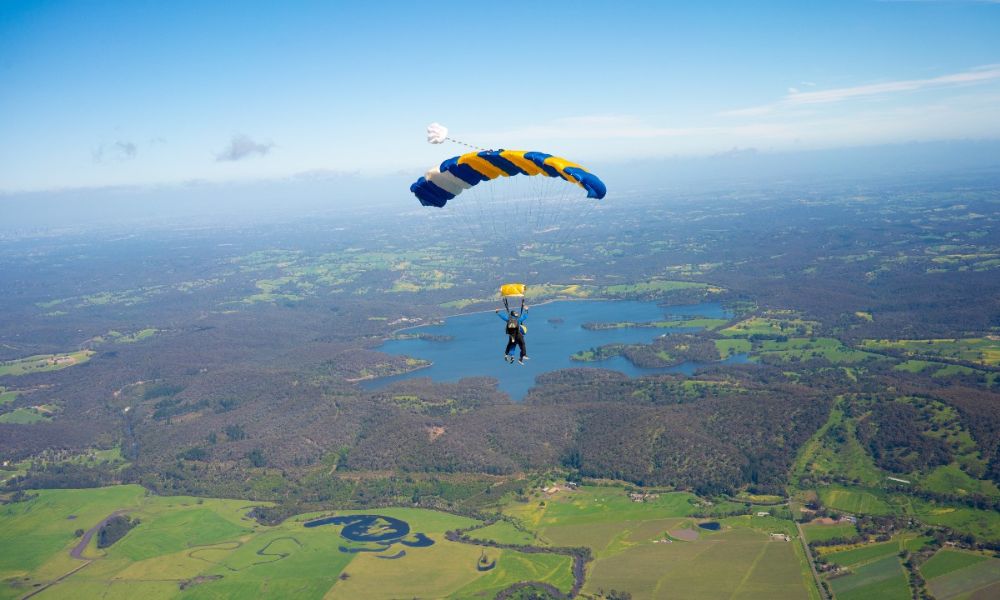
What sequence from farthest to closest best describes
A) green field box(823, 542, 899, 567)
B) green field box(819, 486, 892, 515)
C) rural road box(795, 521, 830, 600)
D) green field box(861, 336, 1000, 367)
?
green field box(861, 336, 1000, 367)
green field box(819, 486, 892, 515)
green field box(823, 542, 899, 567)
rural road box(795, 521, 830, 600)

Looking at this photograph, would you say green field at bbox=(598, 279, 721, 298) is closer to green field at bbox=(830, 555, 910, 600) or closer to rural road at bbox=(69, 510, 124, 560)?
green field at bbox=(830, 555, 910, 600)

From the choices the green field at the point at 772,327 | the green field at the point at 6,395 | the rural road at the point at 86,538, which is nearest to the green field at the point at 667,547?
the rural road at the point at 86,538

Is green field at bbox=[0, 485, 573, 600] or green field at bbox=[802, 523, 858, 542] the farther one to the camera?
green field at bbox=[802, 523, 858, 542]

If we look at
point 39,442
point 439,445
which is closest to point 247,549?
point 439,445

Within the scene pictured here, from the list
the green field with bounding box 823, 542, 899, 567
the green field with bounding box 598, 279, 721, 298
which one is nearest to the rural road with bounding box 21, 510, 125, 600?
the green field with bounding box 823, 542, 899, 567

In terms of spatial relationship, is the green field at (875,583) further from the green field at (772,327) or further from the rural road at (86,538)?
the green field at (772,327)
